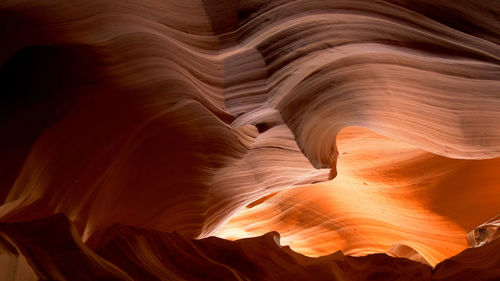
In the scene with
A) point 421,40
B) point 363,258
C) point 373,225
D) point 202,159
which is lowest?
point 373,225

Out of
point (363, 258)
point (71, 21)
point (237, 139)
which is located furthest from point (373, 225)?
point (71, 21)

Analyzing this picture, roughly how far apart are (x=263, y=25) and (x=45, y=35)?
3.35 feet

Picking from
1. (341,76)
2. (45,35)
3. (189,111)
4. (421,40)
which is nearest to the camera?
(45,35)

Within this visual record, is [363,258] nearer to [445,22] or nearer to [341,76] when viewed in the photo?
[341,76]

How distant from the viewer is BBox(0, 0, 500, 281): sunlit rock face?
7.06 ft

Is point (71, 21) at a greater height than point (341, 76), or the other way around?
point (71, 21)

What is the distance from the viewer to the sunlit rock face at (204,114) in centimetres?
215

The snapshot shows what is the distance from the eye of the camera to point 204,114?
8.76ft

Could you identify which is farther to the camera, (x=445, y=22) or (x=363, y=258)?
(x=363, y=258)

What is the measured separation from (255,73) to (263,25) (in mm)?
260

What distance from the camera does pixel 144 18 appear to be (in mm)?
2375

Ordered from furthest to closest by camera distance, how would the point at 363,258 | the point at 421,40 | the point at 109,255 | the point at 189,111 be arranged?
the point at 363,258, the point at 189,111, the point at 421,40, the point at 109,255

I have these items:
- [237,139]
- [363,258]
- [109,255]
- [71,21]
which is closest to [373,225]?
[363,258]

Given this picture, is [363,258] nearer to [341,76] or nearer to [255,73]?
[341,76]
